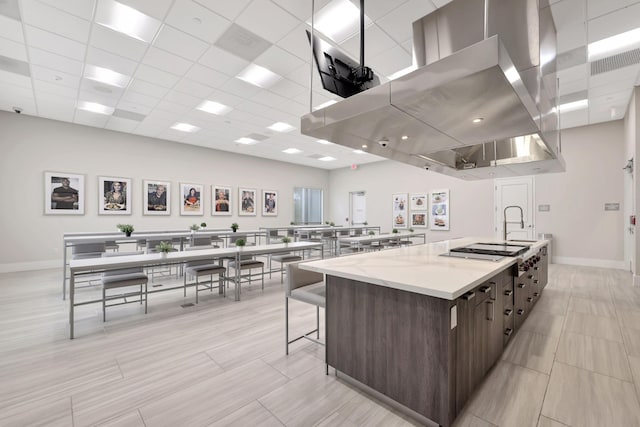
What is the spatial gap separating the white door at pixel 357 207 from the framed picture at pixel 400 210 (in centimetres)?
155

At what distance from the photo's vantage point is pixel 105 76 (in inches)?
173

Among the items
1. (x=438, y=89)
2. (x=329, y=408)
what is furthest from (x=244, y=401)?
(x=438, y=89)

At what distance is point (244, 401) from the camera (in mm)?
1798

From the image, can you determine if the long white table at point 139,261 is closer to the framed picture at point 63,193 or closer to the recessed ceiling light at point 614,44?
the framed picture at point 63,193

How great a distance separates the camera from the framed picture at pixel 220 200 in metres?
9.04

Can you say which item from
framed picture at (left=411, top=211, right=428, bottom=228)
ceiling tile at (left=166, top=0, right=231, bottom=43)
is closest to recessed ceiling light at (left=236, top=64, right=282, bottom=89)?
ceiling tile at (left=166, top=0, right=231, bottom=43)

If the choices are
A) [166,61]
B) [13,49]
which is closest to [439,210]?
[166,61]

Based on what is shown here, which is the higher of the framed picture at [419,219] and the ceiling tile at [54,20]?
the ceiling tile at [54,20]

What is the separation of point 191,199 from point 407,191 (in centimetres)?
737

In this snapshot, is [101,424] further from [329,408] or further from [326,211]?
[326,211]

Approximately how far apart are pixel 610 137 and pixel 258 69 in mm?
7776

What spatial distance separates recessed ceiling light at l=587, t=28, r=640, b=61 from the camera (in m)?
3.27

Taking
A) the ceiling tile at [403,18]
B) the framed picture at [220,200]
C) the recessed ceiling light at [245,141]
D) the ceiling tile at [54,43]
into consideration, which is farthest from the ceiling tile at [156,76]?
the framed picture at [220,200]

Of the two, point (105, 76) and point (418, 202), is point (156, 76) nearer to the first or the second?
point (105, 76)
